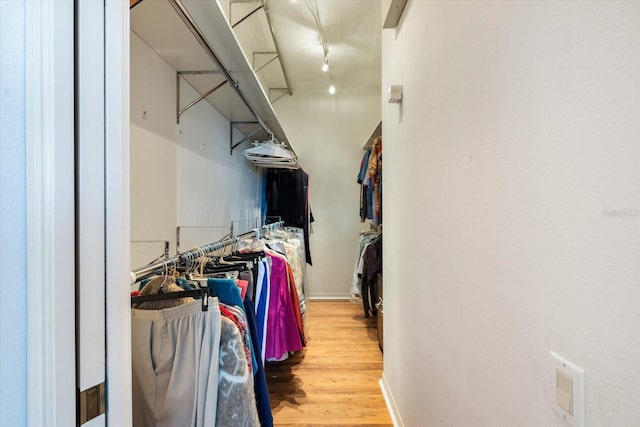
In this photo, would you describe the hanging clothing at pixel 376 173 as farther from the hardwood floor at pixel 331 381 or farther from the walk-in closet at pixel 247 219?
the hardwood floor at pixel 331 381

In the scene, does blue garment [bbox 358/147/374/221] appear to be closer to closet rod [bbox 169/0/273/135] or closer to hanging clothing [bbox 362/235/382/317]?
hanging clothing [bbox 362/235/382/317]

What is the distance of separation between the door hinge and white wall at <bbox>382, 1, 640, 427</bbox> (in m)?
0.79

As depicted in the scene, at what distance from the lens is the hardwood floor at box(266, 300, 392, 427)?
1678 millimetres

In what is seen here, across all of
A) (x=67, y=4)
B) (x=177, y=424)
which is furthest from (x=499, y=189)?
(x=177, y=424)

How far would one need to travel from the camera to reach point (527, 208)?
54 centimetres

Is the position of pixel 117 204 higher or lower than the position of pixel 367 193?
lower

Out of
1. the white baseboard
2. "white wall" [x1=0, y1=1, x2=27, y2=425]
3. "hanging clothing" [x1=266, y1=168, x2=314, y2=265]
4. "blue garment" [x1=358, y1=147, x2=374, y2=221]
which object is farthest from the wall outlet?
"hanging clothing" [x1=266, y1=168, x2=314, y2=265]

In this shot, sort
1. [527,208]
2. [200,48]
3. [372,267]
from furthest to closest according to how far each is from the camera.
A: 1. [372,267]
2. [200,48]
3. [527,208]

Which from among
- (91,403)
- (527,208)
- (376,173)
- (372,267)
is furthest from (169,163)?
(372,267)

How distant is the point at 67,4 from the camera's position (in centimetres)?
42

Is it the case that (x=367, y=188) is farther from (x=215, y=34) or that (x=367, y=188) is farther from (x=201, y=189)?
(x=215, y=34)

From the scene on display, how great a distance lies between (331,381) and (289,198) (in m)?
2.11

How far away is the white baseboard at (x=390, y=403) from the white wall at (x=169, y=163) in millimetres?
1576

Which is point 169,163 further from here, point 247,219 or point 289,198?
point 289,198
